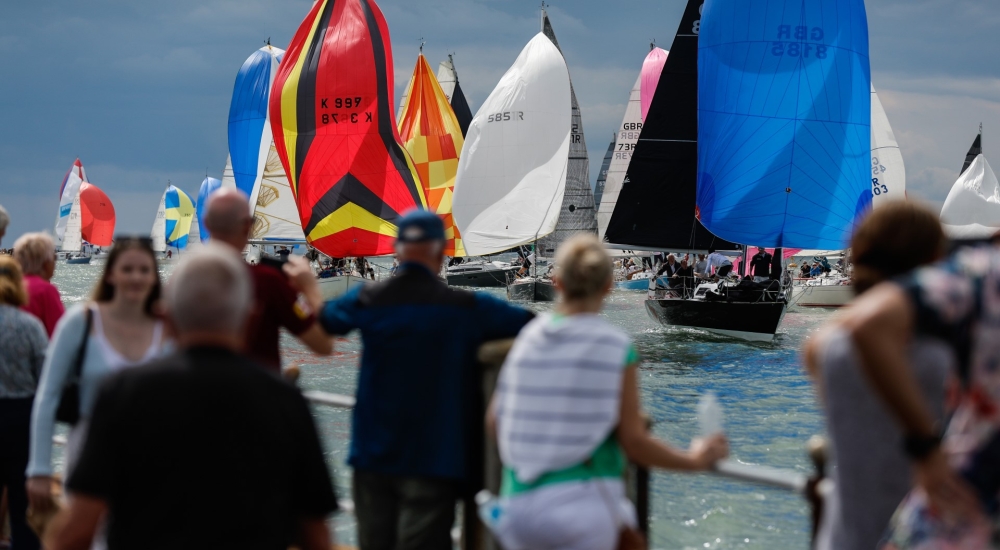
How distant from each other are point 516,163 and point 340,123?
305 inches

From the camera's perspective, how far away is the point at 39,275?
165 inches

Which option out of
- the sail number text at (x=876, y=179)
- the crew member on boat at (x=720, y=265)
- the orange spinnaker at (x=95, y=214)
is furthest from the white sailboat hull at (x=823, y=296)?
the orange spinnaker at (x=95, y=214)

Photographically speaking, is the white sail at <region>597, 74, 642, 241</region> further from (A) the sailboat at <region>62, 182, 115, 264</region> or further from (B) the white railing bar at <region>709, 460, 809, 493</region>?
(A) the sailboat at <region>62, 182, 115, 264</region>

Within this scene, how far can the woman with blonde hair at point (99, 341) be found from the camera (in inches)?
112

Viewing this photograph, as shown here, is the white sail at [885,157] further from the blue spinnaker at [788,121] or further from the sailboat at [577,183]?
the blue spinnaker at [788,121]

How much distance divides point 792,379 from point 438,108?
25.5 metres

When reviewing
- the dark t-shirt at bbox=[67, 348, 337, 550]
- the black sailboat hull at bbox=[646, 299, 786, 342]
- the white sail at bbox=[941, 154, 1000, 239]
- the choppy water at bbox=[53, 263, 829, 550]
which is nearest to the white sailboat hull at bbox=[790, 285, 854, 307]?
the white sail at bbox=[941, 154, 1000, 239]

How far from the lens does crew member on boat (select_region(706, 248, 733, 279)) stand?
2083 centimetres

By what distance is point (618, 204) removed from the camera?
76.8 ft

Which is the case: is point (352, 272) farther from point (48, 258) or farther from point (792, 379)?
point (48, 258)

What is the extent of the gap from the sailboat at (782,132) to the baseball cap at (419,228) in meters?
17.3

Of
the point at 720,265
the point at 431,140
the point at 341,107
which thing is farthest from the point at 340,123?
the point at 431,140

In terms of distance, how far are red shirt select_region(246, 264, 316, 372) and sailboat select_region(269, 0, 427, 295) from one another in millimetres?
20990

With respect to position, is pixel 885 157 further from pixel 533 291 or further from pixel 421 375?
pixel 421 375
